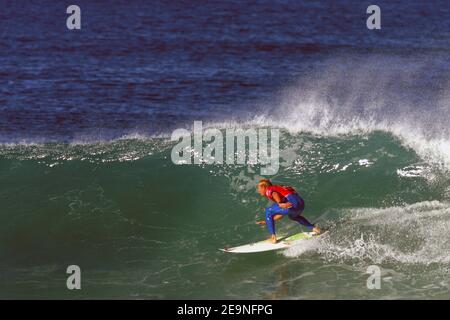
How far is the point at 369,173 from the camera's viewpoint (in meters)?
18.9

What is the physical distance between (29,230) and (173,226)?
10.5 ft

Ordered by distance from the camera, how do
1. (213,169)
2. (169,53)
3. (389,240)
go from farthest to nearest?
(169,53)
(213,169)
(389,240)

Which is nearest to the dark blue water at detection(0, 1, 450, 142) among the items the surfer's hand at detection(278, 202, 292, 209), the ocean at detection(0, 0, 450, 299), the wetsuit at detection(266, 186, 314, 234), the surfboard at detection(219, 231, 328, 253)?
the ocean at detection(0, 0, 450, 299)

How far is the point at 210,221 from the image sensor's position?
1756 cm

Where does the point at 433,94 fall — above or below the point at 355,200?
above

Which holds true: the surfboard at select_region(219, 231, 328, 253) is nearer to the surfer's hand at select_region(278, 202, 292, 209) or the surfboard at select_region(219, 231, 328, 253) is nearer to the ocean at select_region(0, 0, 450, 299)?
the ocean at select_region(0, 0, 450, 299)

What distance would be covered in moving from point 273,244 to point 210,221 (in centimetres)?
224

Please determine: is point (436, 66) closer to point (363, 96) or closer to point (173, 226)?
point (363, 96)

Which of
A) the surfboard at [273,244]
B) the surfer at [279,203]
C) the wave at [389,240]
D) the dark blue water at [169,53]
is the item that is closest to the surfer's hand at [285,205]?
the surfer at [279,203]

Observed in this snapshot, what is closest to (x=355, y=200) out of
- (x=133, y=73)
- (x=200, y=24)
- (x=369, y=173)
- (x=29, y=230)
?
(x=369, y=173)

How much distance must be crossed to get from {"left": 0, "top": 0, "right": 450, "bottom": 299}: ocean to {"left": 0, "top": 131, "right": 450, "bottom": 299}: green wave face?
4 cm

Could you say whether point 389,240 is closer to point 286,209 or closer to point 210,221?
point 286,209

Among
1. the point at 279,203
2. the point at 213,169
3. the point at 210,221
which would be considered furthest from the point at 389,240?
the point at 213,169

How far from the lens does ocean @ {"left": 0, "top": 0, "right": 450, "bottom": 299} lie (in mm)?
15250
